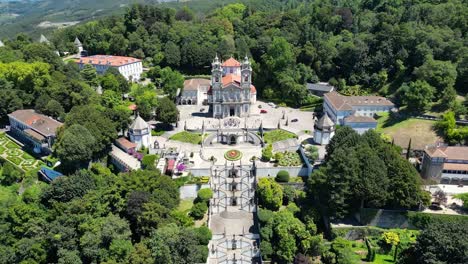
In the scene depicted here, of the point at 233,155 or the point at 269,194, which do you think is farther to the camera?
the point at 233,155

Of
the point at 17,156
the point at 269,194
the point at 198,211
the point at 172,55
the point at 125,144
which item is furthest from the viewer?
the point at 172,55

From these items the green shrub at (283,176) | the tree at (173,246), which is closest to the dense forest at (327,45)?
the green shrub at (283,176)

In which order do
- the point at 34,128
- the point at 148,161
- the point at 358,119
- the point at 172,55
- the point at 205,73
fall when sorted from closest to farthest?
the point at 148,161, the point at 34,128, the point at 358,119, the point at 172,55, the point at 205,73

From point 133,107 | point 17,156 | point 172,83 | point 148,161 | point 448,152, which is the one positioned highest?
point 172,83

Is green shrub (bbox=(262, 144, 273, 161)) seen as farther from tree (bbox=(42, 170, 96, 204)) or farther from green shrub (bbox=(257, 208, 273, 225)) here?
tree (bbox=(42, 170, 96, 204))

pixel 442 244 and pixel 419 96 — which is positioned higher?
pixel 419 96

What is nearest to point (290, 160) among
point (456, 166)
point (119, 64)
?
point (456, 166)

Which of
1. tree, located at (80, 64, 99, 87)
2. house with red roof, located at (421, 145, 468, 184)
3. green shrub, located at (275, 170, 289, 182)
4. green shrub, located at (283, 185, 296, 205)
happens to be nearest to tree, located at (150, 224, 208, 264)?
green shrub, located at (283, 185, 296, 205)

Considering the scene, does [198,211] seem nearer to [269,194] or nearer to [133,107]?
[269,194]
